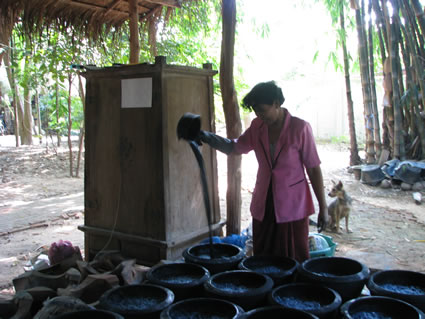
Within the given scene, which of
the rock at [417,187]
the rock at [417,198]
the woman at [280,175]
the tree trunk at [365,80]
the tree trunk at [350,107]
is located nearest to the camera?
the woman at [280,175]

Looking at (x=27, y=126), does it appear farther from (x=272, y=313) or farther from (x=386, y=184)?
(x=272, y=313)

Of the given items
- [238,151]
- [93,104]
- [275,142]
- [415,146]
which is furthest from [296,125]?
[415,146]

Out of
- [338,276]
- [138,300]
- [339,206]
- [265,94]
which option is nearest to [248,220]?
[339,206]

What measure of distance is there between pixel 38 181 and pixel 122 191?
5.86m

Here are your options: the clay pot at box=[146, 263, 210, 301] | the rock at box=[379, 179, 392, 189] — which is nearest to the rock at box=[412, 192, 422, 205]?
the rock at box=[379, 179, 392, 189]

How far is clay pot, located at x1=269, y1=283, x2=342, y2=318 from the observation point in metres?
1.71

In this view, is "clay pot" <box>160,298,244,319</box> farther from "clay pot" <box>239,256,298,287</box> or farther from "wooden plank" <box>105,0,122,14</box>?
Result: "wooden plank" <box>105,0,122,14</box>

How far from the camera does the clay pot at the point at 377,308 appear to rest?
1669 mm

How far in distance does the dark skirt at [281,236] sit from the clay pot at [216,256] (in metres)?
0.19

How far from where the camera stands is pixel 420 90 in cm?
716

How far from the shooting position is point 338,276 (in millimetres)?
1953

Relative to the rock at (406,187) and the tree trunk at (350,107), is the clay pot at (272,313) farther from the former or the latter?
the tree trunk at (350,107)

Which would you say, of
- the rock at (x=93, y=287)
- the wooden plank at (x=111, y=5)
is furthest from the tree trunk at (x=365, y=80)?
the rock at (x=93, y=287)

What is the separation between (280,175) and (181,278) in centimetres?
81
